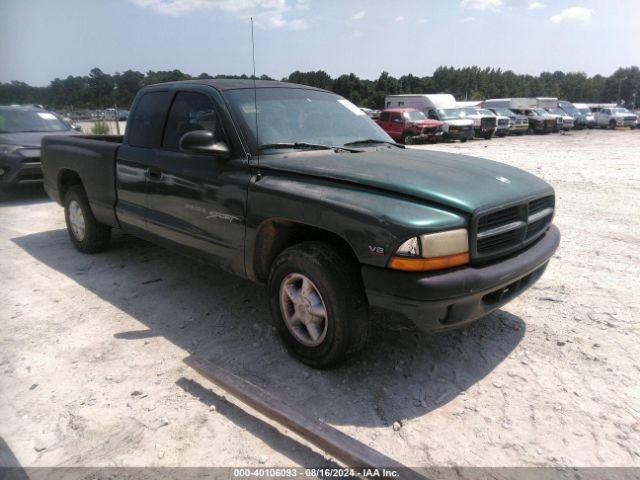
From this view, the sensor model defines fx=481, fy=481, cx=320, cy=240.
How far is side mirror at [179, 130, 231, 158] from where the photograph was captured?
326 cm

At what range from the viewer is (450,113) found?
23.8 metres

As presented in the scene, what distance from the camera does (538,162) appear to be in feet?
45.1

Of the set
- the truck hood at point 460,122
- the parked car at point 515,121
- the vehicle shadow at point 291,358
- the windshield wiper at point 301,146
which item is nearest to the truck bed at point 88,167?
the vehicle shadow at point 291,358

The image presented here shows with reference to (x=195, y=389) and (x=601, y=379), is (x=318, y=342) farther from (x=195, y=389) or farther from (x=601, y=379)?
(x=601, y=379)

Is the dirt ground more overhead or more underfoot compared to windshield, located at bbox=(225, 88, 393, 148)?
more underfoot

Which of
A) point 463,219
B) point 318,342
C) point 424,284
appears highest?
point 463,219

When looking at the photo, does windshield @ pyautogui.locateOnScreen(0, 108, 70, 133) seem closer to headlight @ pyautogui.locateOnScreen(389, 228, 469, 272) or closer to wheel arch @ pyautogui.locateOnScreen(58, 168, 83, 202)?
wheel arch @ pyautogui.locateOnScreen(58, 168, 83, 202)

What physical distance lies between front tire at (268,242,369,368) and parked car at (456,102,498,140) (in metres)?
23.7

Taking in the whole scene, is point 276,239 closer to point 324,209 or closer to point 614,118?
point 324,209

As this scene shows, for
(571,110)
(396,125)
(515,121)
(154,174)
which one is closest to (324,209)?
(154,174)

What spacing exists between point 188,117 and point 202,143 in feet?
2.76

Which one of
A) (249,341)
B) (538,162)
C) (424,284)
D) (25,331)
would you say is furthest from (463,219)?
(538,162)

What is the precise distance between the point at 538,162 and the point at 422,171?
12.2 m

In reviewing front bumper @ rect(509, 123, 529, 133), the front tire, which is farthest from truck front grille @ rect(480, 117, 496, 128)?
the front tire
